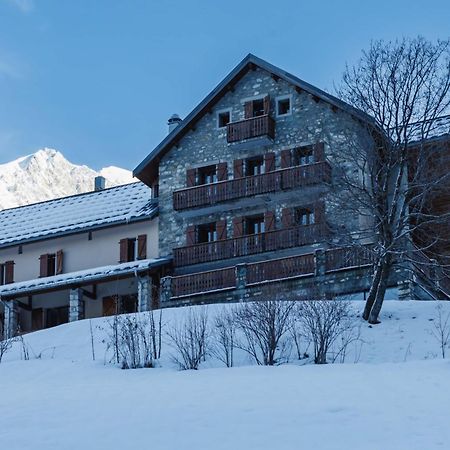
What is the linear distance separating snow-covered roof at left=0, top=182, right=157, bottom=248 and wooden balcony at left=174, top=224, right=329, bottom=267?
8.90ft

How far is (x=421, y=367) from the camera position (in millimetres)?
19438

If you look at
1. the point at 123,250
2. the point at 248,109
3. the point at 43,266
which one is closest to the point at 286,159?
the point at 248,109

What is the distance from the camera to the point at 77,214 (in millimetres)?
41125

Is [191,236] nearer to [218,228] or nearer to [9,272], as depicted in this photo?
[218,228]

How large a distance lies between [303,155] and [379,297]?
11.2m

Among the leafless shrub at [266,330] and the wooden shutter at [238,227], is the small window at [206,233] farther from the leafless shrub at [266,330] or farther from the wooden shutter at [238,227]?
the leafless shrub at [266,330]

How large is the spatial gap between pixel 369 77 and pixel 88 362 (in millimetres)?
10686

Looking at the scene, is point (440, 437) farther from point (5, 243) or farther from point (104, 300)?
point (5, 243)

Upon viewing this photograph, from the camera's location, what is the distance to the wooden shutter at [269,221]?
1362 inches

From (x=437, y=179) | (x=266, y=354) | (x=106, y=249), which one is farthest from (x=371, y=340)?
(x=106, y=249)

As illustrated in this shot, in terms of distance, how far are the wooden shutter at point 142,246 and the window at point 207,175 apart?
301 centimetres

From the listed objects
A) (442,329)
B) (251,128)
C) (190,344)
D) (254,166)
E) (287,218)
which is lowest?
(190,344)

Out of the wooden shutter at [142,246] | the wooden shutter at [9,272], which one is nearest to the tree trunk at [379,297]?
the wooden shutter at [142,246]

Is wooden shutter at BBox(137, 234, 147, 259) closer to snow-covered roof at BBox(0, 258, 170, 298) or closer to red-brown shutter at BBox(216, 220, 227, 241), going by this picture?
snow-covered roof at BBox(0, 258, 170, 298)
